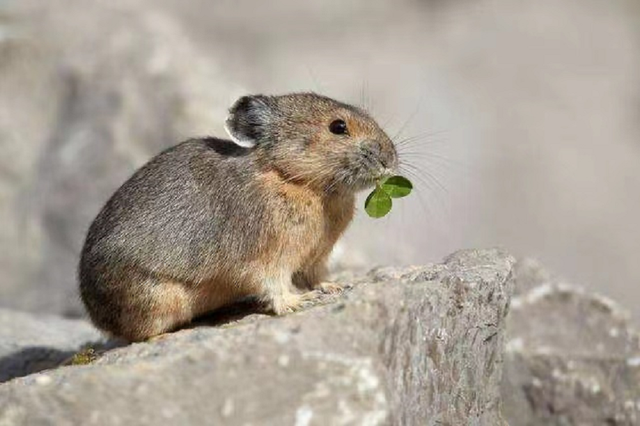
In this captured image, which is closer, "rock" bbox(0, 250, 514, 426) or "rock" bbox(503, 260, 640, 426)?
"rock" bbox(0, 250, 514, 426)

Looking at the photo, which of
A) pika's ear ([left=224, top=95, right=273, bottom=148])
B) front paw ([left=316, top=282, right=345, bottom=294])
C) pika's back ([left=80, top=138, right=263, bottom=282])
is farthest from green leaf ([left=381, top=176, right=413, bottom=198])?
pika's ear ([left=224, top=95, right=273, bottom=148])

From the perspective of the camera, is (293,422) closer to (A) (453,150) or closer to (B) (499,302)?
(B) (499,302)

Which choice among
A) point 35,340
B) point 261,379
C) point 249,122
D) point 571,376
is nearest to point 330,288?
point 249,122

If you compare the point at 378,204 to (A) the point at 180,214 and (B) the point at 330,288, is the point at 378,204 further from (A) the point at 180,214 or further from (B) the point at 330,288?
(A) the point at 180,214

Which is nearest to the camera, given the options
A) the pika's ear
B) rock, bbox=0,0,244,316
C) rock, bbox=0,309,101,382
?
the pika's ear

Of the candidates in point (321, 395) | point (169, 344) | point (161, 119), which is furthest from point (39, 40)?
point (321, 395)

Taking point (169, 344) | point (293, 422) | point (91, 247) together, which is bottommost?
point (293, 422)

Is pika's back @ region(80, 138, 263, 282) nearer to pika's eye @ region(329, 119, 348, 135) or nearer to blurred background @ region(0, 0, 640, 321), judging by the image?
pika's eye @ region(329, 119, 348, 135)
